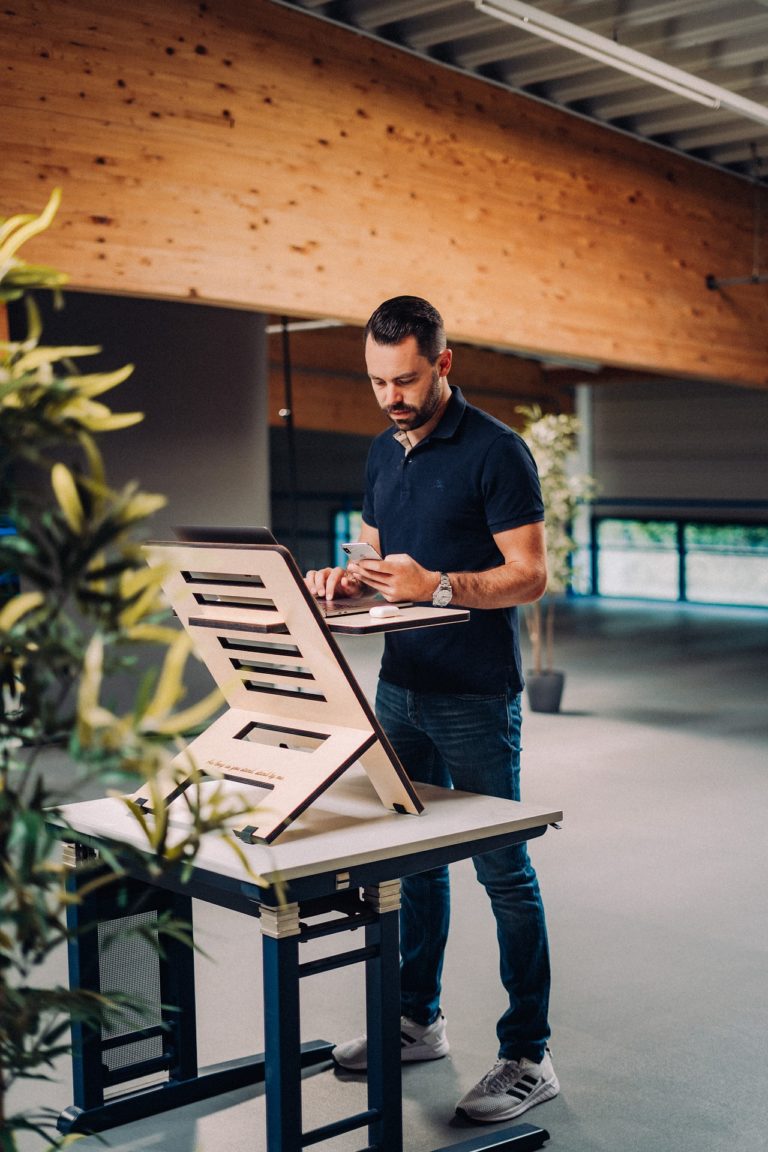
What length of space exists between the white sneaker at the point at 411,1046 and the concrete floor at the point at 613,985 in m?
0.03

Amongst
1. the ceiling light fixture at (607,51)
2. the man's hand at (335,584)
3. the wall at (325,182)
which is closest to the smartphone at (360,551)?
the man's hand at (335,584)

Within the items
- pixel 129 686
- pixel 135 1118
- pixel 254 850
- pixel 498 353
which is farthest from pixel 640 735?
pixel 498 353

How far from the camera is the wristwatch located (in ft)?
8.52

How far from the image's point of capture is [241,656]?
252 centimetres

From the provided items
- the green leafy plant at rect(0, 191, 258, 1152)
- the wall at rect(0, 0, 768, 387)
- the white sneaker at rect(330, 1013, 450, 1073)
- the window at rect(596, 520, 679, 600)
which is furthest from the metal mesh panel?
the window at rect(596, 520, 679, 600)

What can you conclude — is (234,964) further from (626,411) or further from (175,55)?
(626,411)

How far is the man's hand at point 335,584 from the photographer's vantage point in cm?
266

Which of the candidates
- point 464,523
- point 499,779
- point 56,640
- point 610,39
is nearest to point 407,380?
point 464,523

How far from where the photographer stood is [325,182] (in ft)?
19.5

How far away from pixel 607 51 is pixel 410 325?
3.57m

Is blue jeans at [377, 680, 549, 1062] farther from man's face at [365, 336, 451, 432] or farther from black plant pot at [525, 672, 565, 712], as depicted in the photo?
black plant pot at [525, 672, 565, 712]

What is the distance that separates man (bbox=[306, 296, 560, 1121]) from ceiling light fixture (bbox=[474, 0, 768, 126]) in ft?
9.90

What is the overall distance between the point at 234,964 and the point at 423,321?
2.09 meters

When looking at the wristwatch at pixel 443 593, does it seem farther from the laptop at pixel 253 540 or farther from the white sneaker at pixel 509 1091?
the white sneaker at pixel 509 1091
